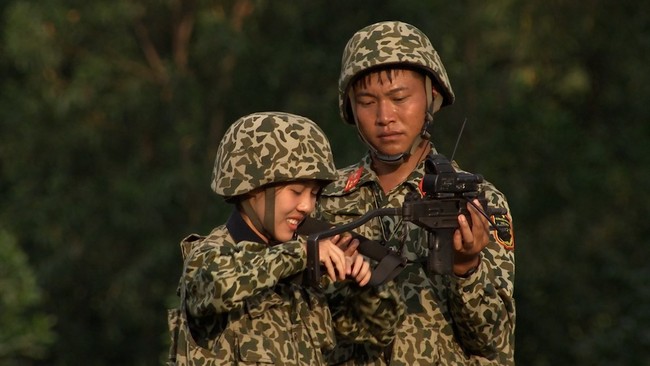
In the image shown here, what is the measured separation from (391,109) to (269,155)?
0.94 metres

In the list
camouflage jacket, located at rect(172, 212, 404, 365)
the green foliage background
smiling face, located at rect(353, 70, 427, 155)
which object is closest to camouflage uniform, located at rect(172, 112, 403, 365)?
camouflage jacket, located at rect(172, 212, 404, 365)

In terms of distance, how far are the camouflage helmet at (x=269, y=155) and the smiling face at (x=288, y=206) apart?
72 mm

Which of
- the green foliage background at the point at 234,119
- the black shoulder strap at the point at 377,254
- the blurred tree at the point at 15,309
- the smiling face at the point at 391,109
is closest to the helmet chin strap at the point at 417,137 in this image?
the smiling face at the point at 391,109

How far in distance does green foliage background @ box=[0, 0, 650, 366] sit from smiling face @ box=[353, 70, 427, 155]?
47.1 ft

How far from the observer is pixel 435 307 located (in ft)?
24.2

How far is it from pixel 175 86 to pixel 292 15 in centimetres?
203

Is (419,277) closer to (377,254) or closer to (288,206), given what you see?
(377,254)

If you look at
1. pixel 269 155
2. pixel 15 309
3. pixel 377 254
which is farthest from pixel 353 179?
pixel 15 309

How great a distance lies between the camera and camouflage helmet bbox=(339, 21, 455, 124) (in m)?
7.61

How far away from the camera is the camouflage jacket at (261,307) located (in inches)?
256

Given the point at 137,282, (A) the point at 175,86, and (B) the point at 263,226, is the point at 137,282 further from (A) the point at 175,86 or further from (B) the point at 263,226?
(B) the point at 263,226

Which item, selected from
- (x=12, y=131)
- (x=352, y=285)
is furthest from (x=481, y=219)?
(x=12, y=131)

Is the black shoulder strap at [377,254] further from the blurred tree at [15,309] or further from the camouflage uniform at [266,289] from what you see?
the blurred tree at [15,309]

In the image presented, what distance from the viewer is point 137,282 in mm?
24328
